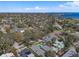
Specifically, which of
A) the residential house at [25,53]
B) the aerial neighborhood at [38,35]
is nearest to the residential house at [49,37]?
the aerial neighborhood at [38,35]

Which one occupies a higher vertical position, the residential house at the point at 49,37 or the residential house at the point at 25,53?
the residential house at the point at 49,37

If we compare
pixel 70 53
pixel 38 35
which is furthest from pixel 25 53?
pixel 70 53

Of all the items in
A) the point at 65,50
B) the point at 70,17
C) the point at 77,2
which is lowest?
the point at 65,50

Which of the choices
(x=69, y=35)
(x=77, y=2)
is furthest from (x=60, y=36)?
(x=77, y=2)

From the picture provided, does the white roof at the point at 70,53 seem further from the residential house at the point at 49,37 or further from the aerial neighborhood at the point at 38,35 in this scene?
the residential house at the point at 49,37

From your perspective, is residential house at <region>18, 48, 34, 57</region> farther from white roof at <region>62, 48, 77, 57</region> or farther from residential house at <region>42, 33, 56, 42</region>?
white roof at <region>62, 48, 77, 57</region>

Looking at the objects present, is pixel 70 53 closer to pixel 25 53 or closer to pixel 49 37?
pixel 49 37

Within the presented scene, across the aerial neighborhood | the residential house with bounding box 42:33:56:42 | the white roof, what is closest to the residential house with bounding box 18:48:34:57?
the aerial neighborhood

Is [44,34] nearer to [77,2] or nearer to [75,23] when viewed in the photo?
[75,23]
